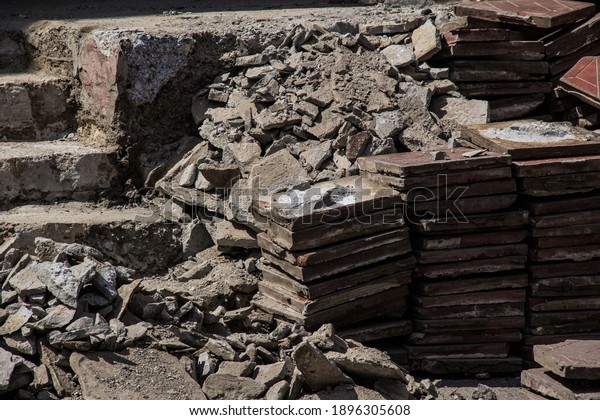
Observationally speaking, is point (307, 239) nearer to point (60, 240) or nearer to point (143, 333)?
point (143, 333)

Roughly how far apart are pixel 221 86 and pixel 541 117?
108 inches

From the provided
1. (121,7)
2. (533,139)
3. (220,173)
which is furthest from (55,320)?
(121,7)

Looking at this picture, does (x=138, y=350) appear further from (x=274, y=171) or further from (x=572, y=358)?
(x=572, y=358)

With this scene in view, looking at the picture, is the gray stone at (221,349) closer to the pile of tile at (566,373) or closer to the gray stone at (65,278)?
the gray stone at (65,278)

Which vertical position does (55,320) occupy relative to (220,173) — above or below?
below

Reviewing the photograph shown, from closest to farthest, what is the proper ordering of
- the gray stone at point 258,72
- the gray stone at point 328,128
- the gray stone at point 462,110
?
the gray stone at point 328,128 → the gray stone at point 462,110 → the gray stone at point 258,72

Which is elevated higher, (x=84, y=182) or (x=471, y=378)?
(x=84, y=182)

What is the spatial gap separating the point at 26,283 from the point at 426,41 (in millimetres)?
3935

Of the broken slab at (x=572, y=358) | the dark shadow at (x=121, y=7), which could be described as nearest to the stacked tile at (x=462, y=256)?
the broken slab at (x=572, y=358)

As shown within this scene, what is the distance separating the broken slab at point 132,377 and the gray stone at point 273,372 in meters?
0.35

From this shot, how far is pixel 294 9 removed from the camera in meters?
8.76

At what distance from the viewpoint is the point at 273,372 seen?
4.76 metres

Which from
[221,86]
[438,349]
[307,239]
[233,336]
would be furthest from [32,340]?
[221,86]

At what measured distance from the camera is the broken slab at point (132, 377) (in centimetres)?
446
